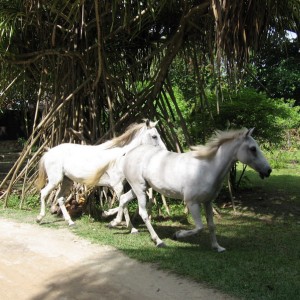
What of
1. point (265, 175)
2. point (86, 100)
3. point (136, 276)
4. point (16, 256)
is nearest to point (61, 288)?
point (136, 276)

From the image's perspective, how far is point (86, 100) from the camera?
8.66 m

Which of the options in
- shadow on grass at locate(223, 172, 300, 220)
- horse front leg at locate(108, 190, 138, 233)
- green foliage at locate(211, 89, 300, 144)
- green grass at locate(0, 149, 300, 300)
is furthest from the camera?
green foliage at locate(211, 89, 300, 144)

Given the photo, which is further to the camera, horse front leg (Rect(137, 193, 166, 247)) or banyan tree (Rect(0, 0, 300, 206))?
banyan tree (Rect(0, 0, 300, 206))

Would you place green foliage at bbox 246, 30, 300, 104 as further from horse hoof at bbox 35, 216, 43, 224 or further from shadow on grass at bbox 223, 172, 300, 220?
horse hoof at bbox 35, 216, 43, 224

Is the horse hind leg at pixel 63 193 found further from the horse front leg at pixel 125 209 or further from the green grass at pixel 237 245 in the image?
the horse front leg at pixel 125 209

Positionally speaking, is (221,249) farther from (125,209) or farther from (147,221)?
(125,209)

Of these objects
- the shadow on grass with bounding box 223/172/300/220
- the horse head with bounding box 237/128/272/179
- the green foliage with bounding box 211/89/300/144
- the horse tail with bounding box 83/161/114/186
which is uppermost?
the green foliage with bounding box 211/89/300/144

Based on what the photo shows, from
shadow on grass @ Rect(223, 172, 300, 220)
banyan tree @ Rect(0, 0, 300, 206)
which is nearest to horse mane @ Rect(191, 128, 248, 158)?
banyan tree @ Rect(0, 0, 300, 206)

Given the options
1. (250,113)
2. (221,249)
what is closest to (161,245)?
(221,249)

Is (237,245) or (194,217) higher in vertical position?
(194,217)

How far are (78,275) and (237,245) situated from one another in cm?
228

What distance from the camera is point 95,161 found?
6738 mm

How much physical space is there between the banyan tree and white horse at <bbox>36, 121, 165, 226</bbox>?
90 cm

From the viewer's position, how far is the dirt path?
157 inches
